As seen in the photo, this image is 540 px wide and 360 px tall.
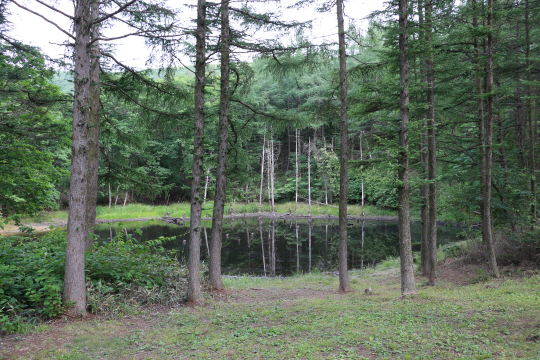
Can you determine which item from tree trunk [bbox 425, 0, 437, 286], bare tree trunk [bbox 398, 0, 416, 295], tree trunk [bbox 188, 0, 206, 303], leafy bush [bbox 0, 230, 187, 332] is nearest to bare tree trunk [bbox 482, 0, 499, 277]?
tree trunk [bbox 425, 0, 437, 286]

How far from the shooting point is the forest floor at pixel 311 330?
4.12 meters

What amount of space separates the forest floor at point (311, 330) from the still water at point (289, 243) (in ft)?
21.3

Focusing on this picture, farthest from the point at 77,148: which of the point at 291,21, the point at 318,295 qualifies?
the point at 318,295

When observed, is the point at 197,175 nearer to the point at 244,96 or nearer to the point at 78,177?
the point at 78,177

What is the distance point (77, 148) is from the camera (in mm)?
5566

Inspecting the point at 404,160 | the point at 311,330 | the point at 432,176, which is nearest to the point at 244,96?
the point at 404,160

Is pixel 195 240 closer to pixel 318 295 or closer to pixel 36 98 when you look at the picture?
pixel 318 295

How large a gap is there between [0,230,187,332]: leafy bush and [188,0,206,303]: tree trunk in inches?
18.9

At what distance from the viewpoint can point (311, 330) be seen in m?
5.05

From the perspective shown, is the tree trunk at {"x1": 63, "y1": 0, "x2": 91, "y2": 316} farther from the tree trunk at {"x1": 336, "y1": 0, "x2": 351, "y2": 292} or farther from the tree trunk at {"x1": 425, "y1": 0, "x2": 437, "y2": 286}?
the tree trunk at {"x1": 425, "y1": 0, "x2": 437, "y2": 286}

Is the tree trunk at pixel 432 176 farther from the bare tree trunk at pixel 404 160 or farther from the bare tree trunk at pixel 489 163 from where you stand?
the bare tree trunk at pixel 404 160

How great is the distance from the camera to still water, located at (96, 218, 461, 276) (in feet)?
50.5

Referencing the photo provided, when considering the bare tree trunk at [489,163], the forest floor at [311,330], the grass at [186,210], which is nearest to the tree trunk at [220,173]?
the forest floor at [311,330]

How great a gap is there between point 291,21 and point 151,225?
23729mm
